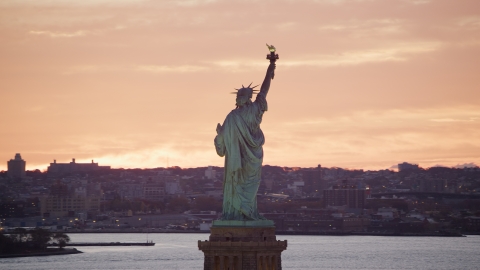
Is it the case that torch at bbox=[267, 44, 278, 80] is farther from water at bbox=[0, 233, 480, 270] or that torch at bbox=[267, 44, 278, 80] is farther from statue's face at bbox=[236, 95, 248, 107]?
water at bbox=[0, 233, 480, 270]

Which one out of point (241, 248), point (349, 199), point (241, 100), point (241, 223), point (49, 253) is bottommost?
point (241, 248)

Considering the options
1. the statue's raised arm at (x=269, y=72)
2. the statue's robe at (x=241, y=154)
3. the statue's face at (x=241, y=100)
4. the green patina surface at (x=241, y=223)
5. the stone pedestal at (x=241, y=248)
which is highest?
the statue's raised arm at (x=269, y=72)

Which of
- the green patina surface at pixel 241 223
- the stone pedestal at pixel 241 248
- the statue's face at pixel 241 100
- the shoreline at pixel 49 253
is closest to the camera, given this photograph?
the stone pedestal at pixel 241 248

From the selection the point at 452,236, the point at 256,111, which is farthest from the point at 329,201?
the point at 256,111

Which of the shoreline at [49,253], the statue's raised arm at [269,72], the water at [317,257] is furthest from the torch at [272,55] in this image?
the shoreline at [49,253]

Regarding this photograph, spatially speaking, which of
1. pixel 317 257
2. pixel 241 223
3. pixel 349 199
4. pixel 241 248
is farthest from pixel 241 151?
pixel 349 199

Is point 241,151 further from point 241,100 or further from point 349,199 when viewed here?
point 349,199

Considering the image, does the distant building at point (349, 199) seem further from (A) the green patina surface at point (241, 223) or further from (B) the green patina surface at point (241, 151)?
(A) the green patina surface at point (241, 223)
